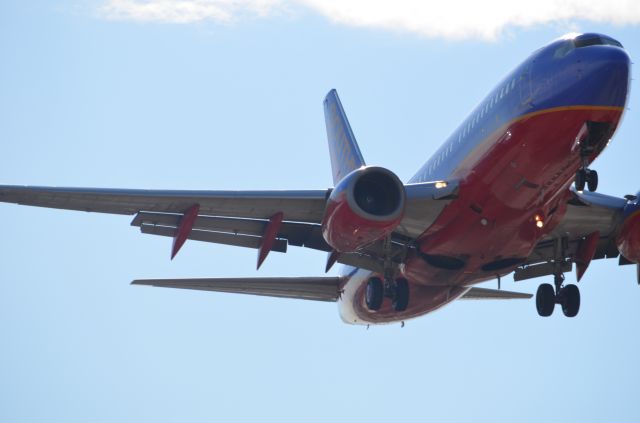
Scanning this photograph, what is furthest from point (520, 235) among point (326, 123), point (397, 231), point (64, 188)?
point (326, 123)

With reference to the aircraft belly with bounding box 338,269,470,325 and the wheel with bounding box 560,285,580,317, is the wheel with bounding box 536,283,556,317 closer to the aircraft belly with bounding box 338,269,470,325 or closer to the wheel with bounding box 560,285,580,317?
the wheel with bounding box 560,285,580,317

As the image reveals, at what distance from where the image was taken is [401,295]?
32656 millimetres

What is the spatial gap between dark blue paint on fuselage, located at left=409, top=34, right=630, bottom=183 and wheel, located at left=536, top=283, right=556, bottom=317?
627cm

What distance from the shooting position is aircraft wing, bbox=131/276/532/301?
3243 centimetres

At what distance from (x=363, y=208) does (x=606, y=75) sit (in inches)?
260

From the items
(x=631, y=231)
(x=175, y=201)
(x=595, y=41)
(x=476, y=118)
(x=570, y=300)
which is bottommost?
(x=570, y=300)

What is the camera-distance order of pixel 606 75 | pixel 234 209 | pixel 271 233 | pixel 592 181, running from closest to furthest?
pixel 606 75 < pixel 592 181 < pixel 234 209 < pixel 271 233

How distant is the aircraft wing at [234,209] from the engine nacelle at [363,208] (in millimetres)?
937

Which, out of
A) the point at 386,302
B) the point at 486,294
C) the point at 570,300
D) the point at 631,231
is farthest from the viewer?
the point at 486,294

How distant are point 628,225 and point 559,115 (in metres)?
7.32

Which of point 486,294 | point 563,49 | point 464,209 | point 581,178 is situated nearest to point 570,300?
point 486,294

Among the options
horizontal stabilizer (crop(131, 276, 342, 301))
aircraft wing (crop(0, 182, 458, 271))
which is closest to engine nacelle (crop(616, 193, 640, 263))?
aircraft wing (crop(0, 182, 458, 271))

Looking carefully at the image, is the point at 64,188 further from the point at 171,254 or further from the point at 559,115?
the point at 559,115

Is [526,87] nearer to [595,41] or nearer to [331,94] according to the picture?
[595,41]
